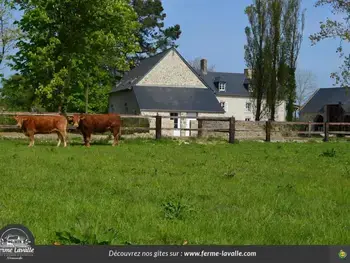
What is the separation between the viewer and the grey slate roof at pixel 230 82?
64.0 metres

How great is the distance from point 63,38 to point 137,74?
1837cm

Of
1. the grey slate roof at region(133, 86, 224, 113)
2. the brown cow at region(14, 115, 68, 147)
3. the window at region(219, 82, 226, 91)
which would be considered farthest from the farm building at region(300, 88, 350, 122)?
the brown cow at region(14, 115, 68, 147)

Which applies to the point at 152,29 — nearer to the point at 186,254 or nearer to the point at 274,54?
the point at 274,54

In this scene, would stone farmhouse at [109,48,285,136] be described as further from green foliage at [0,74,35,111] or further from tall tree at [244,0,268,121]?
green foliage at [0,74,35,111]

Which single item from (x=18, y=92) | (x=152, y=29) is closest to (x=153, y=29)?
(x=152, y=29)

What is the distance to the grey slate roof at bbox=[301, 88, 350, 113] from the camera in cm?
5738

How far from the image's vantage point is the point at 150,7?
59.9 metres

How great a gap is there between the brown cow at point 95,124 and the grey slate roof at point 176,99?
2151 centimetres

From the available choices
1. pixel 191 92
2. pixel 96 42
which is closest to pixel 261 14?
pixel 191 92

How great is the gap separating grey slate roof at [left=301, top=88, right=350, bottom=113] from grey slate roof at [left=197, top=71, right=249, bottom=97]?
26.3 ft

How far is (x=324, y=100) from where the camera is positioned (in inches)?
2406

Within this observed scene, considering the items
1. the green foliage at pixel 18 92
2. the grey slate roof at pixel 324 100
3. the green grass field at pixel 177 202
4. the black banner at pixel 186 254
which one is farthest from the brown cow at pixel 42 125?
the grey slate roof at pixel 324 100

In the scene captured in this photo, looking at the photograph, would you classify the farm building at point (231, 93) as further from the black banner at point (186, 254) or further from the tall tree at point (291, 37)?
the black banner at point (186, 254)

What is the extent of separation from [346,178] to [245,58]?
39.3 meters
